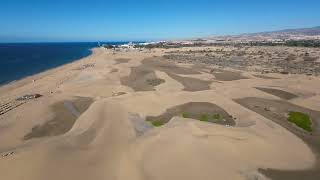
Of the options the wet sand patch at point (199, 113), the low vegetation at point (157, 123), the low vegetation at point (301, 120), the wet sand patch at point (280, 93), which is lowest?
the wet sand patch at point (280, 93)

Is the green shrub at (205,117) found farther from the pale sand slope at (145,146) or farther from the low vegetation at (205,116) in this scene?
the pale sand slope at (145,146)

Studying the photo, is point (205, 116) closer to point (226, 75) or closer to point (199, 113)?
point (199, 113)

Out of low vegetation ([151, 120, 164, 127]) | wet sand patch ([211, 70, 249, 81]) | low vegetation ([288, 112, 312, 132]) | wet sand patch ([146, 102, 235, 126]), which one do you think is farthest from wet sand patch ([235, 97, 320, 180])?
wet sand patch ([211, 70, 249, 81])

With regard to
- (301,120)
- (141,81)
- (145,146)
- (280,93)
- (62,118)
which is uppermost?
(145,146)

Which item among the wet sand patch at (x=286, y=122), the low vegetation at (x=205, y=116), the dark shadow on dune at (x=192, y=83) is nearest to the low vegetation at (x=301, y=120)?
the wet sand patch at (x=286, y=122)

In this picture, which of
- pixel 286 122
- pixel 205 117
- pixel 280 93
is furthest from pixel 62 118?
pixel 280 93
